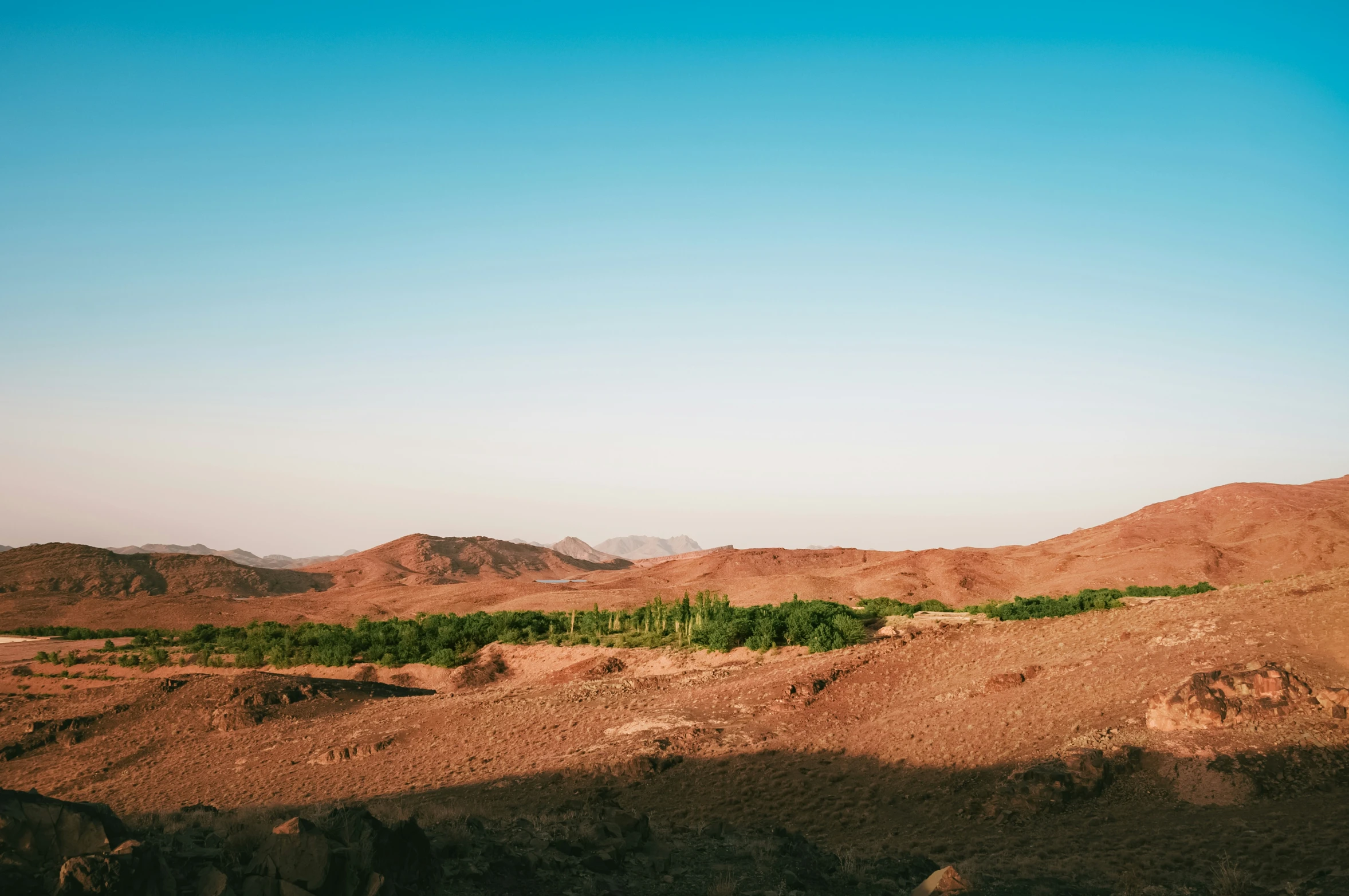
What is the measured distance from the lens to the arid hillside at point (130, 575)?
5853 cm

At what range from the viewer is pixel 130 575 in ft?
204

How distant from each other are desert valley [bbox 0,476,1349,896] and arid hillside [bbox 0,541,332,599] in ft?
115

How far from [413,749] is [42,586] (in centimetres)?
5974

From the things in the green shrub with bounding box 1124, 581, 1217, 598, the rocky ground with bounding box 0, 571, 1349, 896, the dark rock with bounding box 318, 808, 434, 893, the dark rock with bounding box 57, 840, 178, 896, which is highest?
the green shrub with bounding box 1124, 581, 1217, 598

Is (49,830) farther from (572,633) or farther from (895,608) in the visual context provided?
(895,608)

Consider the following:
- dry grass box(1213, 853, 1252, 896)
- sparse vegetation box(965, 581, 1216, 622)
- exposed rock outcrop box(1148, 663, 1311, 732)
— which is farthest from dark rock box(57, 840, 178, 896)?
sparse vegetation box(965, 581, 1216, 622)

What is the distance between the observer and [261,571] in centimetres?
7000

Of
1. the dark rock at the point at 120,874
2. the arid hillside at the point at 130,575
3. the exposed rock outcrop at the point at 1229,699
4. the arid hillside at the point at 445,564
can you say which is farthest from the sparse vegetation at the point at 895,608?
the arid hillside at the point at 130,575

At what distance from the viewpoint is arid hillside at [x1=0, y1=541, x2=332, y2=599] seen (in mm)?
58531

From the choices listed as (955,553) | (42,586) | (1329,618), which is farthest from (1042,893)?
(42,586)

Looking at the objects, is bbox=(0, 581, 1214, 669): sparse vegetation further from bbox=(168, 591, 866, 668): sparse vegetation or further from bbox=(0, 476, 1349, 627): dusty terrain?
bbox=(0, 476, 1349, 627): dusty terrain

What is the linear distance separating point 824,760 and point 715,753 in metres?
1.87

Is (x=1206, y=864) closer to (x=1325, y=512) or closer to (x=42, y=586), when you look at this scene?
(x=1325, y=512)

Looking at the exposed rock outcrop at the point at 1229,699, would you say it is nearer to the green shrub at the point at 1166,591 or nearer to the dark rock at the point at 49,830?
the dark rock at the point at 49,830
